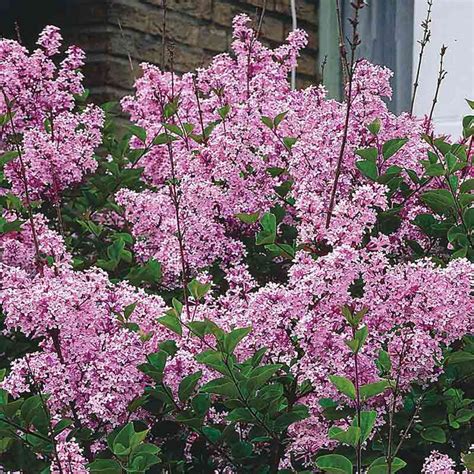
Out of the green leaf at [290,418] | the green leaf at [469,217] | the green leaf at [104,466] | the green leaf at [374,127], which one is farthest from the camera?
the green leaf at [374,127]

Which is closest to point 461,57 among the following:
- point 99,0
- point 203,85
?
point 99,0

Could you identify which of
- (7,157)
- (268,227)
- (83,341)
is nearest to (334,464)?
(83,341)

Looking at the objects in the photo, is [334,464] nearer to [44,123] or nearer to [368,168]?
[368,168]

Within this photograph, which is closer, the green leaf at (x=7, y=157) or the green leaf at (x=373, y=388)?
the green leaf at (x=373, y=388)

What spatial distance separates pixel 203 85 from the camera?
2910 millimetres

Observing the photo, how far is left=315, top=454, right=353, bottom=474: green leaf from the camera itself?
160 centimetres

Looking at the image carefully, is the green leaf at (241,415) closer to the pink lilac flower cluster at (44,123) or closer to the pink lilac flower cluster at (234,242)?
the pink lilac flower cluster at (234,242)

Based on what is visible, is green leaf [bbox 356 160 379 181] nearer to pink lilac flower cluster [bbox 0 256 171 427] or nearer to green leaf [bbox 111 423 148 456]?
pink lilac flower cluster [bbox 0 256 171 427]

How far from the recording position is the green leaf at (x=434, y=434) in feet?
6.01

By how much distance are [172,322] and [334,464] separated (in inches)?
15.3

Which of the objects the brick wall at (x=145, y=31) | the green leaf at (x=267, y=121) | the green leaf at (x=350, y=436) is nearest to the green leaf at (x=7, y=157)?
the green leaf at (x=267, y=121)

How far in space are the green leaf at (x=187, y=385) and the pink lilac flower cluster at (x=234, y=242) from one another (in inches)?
1.6

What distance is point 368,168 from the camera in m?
2.23

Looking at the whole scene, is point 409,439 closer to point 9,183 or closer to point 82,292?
point 82,292
